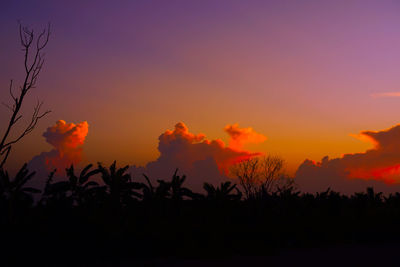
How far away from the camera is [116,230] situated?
15438 mm

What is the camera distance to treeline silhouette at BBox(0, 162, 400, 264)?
1427 cm

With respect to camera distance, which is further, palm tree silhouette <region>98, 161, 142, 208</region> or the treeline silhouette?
palm tree silhouette <region>98, 161, 142, 208</region>

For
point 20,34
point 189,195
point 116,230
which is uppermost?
point 20,34

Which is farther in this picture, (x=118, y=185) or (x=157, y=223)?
(x=118, y=185)

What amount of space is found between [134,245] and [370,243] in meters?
11.4

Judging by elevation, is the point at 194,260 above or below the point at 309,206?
below

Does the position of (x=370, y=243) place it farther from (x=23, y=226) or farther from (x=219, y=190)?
(x=23, y=226)

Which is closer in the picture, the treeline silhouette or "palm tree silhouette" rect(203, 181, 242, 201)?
the treeline silhouette

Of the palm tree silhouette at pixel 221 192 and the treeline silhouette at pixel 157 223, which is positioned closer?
the treeline silhouette at pixel 157 223

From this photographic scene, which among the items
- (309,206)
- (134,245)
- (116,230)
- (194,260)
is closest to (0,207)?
(116,230)

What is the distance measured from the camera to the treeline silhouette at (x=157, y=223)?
14.3 metres

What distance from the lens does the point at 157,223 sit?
17875 mm

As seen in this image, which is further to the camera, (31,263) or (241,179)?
(241,179)

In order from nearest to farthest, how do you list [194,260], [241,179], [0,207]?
[194,260], [0,207], [241,179]
